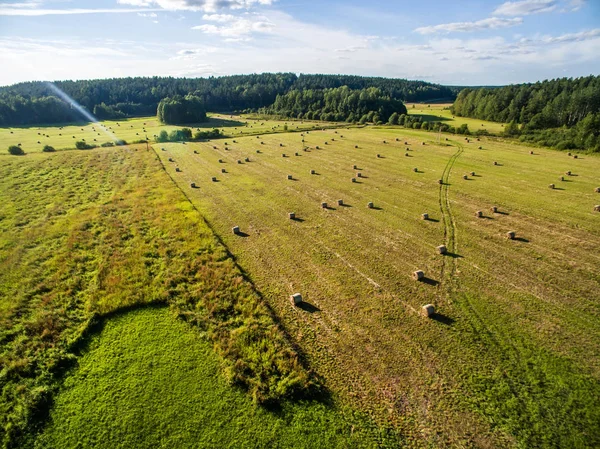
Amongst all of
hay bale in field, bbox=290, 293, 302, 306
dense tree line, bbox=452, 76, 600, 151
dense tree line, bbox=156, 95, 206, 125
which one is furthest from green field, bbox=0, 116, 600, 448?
dense tree line, bbox=156, 95, 206, 125

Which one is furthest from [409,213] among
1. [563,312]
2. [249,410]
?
[249,410]

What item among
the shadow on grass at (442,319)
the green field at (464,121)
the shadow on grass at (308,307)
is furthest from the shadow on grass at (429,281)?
the green field at (464,121)

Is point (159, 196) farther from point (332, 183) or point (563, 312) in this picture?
point (563, 312)

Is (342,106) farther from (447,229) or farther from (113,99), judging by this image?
(113,99)

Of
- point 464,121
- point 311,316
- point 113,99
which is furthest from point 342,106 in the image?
point 113,99

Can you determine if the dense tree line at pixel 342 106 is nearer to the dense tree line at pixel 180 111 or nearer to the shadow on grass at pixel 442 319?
the dense tree line at pixel 180 111

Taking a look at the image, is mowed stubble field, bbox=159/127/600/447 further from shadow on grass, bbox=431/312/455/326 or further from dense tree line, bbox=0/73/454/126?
dense tree line, bbox=0/73/454/126

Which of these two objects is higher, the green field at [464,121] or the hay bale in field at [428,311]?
the green field at [464,121]
